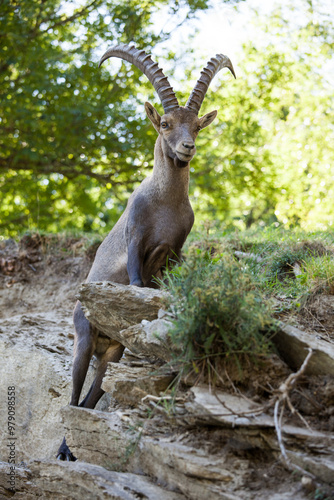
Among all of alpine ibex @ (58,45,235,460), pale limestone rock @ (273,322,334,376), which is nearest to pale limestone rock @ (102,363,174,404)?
pale limestone rock @ (273,322,334,376)

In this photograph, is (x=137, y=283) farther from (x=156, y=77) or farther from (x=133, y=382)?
(x=156, y=77)

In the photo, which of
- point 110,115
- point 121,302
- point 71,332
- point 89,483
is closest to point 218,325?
point 121,302

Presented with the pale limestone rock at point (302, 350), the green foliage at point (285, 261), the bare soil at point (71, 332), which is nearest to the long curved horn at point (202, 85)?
the green foliage at point (285, 261)

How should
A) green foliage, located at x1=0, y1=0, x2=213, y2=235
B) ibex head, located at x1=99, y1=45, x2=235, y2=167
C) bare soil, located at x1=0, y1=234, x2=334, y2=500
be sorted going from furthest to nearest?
green foliage, located at x1=0, y1=0, x2=213, y2=235 → ibex head, located at x1=99, y1=45, x2=235, y2=167 → bare soil, located at x1=0, y1=234, x2=334, y2=500

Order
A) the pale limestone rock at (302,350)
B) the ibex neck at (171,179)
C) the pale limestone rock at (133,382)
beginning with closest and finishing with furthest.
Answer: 1. the pale limestone rock at (302,350)
2. the pale limestone rock at (133,382)
3. the ibex neck at (171,179)

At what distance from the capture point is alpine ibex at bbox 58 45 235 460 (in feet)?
16.6

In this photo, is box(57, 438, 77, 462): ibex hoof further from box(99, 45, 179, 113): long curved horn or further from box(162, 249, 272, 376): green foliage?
box(99, 45, 179, 113): long curved horn

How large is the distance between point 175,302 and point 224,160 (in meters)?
8.64

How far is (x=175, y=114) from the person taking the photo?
526cm

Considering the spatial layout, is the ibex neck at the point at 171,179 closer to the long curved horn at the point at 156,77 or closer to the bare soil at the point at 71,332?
the long curved horn at the point at 156,77

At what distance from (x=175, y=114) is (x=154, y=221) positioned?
44.0 inches

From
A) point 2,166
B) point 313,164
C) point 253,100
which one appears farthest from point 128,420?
point 313,164

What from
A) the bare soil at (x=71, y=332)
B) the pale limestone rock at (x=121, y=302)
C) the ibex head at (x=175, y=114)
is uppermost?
the ibex head at (x=175, y=114)

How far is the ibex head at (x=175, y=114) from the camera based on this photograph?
16.4 feet
